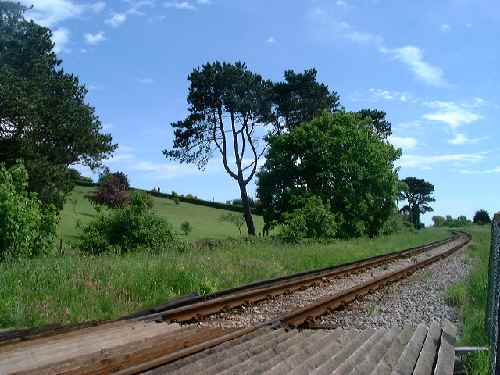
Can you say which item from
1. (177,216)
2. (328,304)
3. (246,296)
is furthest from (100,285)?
(177,216)

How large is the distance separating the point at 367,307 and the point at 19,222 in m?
11.1

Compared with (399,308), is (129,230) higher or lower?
higher

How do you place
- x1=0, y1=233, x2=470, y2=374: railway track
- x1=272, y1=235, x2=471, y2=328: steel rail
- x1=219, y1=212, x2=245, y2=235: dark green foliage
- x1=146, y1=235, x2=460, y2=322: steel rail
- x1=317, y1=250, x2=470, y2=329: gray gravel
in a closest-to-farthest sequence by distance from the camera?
x1=0, y1=233, x2=470, y2=374: railway track → x1=272, y1=235, x2=471, y2=328: steel rail → x1=146, y1=235, x2=460, y2=322: steel rail → x1=317, y1=250, x2=470, y2=329: gray gravel → x1=219, y1=212, x2=245, y2=235: dark green foliage

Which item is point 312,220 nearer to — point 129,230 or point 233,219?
point 129,230

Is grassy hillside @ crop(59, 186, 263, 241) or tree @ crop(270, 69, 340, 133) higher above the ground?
tree @ crop(270, 69, 340, 133)

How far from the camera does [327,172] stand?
135 ft

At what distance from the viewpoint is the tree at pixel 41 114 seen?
108 ft

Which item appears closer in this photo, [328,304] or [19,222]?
[328,304]

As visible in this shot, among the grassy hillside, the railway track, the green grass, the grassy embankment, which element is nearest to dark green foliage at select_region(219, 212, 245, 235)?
the grassy hillside

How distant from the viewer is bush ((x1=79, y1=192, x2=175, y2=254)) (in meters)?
22.5

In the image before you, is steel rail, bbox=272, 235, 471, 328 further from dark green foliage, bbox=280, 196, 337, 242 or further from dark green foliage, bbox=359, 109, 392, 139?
dark green foliage, bbox=359, 109, 392, 139

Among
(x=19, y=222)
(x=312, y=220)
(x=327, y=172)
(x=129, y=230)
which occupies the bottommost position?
(x=129, y=230)

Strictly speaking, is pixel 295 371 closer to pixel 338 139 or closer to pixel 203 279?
pixel 203 279

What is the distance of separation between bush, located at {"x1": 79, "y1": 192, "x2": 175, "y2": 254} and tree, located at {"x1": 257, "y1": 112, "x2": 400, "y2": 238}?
17709mm
